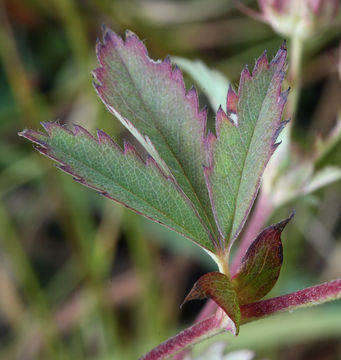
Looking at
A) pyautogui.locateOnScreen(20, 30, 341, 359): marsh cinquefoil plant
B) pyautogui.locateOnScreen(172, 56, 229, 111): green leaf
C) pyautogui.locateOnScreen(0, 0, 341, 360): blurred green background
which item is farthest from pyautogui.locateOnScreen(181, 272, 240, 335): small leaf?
pyautogui.locateOnScreen(0, 0, 341, 360): blurred green background

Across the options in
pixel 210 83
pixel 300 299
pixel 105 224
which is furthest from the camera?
pixel 105 224

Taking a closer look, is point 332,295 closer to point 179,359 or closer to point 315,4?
point 179,359

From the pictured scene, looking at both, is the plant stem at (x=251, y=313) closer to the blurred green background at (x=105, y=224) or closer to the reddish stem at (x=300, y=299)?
the reddish stem at (x=300, y=299)

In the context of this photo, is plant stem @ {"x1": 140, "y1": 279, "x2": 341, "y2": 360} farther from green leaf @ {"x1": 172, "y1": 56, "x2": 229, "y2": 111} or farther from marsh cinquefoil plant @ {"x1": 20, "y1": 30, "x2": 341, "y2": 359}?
green leaf @ {"x1": 172, "y1": 56, "x2": 229, "y2": 111}

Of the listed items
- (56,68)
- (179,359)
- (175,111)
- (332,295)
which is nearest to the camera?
(332,295)

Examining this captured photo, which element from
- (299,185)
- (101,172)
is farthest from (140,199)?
(299,185)

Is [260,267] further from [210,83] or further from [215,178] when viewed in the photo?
[210,83]

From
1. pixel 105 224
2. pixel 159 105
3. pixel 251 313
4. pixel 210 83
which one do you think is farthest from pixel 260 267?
pixel 105 224
